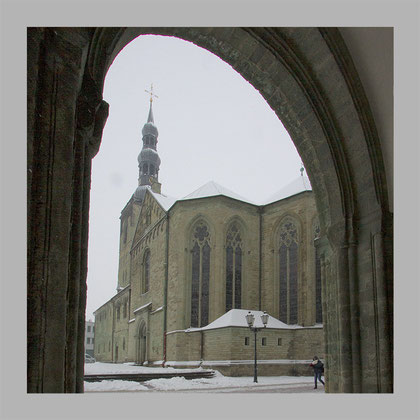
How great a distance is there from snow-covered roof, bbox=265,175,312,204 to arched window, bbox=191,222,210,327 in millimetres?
4416

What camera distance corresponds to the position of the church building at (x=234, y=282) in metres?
22.5

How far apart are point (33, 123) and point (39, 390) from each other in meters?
1.67

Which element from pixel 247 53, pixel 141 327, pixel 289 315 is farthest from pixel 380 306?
pixel 141 327

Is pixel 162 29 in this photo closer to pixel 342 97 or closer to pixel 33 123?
pixel 342 97

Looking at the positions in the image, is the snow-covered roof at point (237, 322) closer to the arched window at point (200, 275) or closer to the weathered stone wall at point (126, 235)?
the arched window at point (200, 275)

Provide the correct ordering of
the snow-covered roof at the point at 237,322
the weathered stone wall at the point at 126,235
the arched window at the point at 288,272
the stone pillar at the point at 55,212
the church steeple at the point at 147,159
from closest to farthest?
1. the stone pillar at the point at 55,212
2. the snow-covered roof at the point at 237,322
3. the arched window at the point at 288,272
4. the weathered stone wall at the point at 126,235
5. the church steeple at the point at 147,159

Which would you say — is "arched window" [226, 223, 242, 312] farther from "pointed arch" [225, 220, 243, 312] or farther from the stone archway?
the stone archway

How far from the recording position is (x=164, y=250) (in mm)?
28000

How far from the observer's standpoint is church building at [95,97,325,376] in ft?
74.0

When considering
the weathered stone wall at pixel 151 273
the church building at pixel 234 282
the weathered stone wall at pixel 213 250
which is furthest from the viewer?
the weathered stone wall at pixel 151 273

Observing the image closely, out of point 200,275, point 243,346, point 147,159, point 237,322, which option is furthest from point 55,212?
point 147,159

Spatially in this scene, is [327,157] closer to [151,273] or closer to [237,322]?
[237,322]

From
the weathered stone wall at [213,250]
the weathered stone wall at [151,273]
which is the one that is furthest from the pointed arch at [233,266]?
the weathered stone wall at [151,273]

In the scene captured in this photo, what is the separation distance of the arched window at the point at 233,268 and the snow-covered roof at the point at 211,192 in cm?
209
